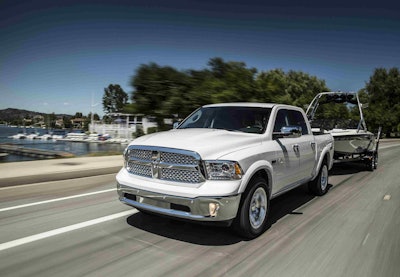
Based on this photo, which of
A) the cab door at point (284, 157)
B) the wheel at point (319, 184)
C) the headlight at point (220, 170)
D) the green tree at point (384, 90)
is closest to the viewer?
the headlight at point (220, 170)

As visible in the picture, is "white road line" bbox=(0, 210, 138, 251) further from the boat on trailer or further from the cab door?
the boat on trailer

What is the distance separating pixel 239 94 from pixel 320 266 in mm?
12447

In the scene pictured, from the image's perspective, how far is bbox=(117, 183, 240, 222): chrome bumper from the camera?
13.0ft

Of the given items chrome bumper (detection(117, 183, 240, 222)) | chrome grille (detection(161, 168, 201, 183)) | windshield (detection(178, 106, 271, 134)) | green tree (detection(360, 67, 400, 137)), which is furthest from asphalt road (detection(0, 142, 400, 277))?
green tree (detection(360, 67, 400, 137))

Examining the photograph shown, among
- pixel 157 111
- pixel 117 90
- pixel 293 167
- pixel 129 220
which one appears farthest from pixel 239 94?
pixel 117 90

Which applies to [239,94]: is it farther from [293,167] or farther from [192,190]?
[192,190]

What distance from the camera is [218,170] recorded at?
4102 millimetres

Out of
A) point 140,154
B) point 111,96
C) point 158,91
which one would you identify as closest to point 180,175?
point 140,154

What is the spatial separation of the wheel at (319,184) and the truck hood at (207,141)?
2855 mm

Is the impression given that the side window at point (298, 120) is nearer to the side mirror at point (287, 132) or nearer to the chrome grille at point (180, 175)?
the side mirror at point (287, 132)

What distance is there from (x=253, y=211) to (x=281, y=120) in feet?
6.36

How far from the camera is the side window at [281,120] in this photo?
18.4 ft

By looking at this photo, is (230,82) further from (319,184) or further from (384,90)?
(384,90)

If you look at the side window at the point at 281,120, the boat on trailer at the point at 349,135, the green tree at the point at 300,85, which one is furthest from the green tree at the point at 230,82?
the green tree at the point at 300,85
